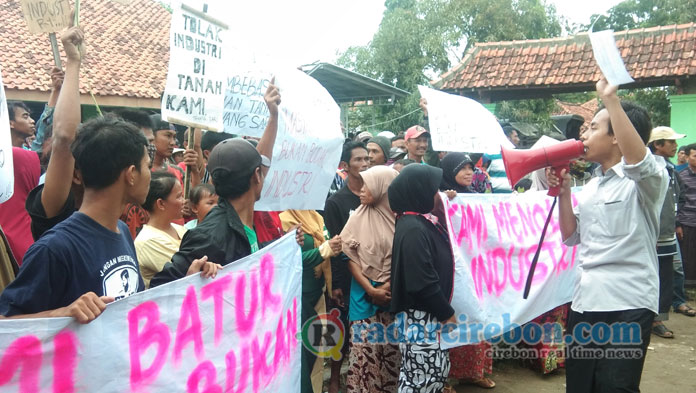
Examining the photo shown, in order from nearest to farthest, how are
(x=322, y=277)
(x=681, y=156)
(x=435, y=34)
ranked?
(x=322, y=277), (x=681, y=156), (x=435, y=34)

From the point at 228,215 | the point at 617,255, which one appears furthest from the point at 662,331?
the point at 228,215

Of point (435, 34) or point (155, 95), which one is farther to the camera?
point (435, 34)

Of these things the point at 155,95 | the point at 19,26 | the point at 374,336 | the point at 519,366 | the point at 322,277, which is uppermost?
the point at 19,26

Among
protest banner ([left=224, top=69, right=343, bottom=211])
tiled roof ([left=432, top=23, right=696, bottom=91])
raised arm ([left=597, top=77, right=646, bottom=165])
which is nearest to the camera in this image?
raised arm ([left=597, top=77, right=646, bottom=165])

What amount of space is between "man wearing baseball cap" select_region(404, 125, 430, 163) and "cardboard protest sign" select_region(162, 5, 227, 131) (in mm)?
2710

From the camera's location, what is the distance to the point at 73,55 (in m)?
2.38

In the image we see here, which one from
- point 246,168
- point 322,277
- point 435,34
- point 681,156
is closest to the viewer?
point 246,168

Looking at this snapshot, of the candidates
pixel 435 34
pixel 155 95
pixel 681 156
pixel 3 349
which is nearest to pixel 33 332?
pixel 3 349

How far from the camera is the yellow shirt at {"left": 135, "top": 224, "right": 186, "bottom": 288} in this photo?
120 inches

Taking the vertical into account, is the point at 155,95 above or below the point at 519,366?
above

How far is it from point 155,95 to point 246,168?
1307cm

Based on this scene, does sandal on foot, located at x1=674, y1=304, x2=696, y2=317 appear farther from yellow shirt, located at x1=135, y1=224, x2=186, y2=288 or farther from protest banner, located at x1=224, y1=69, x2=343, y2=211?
yellow shirt, located at x1=135, y1=224, x2=186, y2=288

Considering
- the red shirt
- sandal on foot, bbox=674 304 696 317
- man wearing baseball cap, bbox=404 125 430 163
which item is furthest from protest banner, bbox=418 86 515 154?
sandal on foot, bbox=674 304 696 317

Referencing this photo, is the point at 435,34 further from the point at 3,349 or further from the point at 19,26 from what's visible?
the point at 3,349
